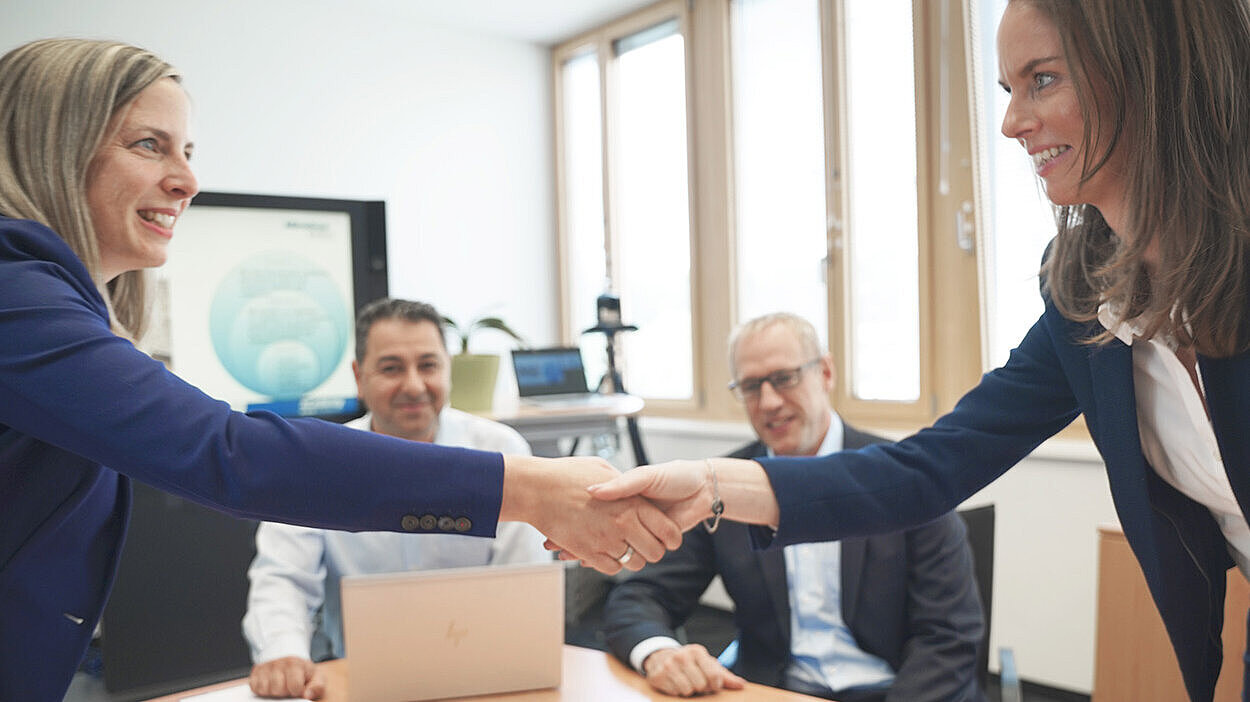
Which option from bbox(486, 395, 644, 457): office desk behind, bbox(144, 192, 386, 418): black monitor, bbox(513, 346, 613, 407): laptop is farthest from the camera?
bbox(513, 346, 613, 407): laptop

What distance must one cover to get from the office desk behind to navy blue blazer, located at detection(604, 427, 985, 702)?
1.26 meters

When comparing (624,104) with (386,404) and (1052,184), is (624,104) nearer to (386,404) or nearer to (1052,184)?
(386,404)

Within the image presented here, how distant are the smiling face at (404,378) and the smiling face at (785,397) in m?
0.84

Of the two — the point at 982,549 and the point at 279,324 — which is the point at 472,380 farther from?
the point at 982,549

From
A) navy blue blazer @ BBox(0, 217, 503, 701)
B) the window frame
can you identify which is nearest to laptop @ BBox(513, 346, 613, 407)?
the window frame

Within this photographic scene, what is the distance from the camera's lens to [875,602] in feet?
6.66

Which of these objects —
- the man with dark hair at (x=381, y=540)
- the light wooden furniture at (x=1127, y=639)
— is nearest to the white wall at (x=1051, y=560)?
the light wooden furniture at (x=1127, y=639)

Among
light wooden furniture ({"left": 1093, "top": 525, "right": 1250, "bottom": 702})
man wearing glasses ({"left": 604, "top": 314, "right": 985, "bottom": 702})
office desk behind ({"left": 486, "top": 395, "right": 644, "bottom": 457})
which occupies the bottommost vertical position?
light wooden furniture ({"left": 1093, "top": 525, "right": 1250, "bottom": 702})

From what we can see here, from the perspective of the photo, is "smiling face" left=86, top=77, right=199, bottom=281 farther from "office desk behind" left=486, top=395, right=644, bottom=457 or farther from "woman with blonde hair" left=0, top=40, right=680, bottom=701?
"office desk behind" left=486, top=395, right=644, bottom=457

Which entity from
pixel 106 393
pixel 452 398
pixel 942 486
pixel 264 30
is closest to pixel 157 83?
pixel 106 393

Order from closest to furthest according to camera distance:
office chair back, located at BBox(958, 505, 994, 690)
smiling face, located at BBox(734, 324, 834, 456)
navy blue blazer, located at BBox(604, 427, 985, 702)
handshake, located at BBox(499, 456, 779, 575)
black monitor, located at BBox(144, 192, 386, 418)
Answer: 1. handshake, located at BBox(499, 456, 779, 575)
2. navy blue blazer, located at BBox(604, 427, 985, 702)
3. office chair back, located at BBox(958, 505, 994, 690)
4. smiling face, located at BBox(734, 324, 834, 456)
5. black monitor, located at BBox(144, 192, 386, 418)

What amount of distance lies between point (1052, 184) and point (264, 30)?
4.39 m

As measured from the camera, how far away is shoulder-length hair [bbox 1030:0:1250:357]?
1.07 metres

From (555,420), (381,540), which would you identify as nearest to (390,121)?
(555,420)
